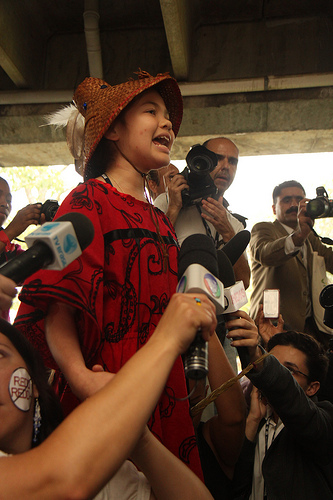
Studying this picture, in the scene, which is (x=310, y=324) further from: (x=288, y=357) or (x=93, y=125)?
(x=93, y=125)

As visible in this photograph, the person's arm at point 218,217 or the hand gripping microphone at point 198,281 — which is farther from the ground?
the person's arm at point 218,217

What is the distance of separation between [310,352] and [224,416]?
65cm

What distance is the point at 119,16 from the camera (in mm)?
3678

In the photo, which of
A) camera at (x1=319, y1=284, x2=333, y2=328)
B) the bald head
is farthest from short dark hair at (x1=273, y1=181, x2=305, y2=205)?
camera at (x1=319, y1=284, x2=333, y2=328)

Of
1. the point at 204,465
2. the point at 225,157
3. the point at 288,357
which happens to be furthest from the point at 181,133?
the point at 204,465

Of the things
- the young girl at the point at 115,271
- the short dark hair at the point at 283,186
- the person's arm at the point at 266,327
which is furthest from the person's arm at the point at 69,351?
the short dark hair at the point at 283,186

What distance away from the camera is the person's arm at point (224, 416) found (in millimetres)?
1422

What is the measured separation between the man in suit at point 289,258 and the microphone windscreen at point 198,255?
6.56 ft

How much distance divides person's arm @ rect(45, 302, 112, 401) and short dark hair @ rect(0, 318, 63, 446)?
0.09 metres

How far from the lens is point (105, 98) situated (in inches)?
57.7

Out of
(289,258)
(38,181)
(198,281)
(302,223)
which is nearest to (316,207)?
(302,223)

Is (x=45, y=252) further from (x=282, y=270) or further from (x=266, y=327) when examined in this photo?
(x=282, y=270)

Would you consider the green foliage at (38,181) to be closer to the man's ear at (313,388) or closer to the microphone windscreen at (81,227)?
the man's ear at (313,388)

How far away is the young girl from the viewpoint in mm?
1054
